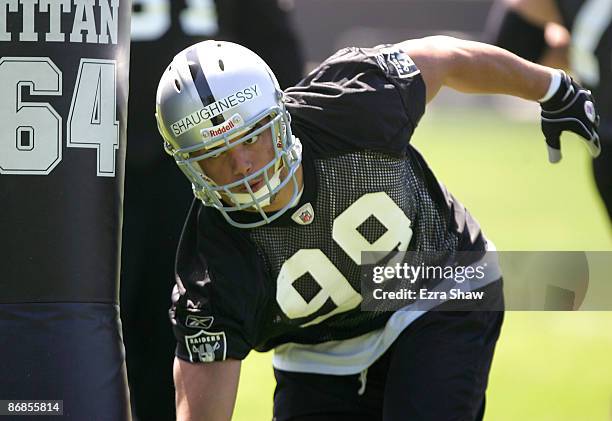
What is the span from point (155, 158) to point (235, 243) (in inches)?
47.4

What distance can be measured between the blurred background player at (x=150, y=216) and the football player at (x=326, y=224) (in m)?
0.74

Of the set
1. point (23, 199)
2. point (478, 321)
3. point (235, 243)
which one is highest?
point (23, 199)

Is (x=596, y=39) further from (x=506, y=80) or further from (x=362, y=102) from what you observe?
(x=362, y=102)

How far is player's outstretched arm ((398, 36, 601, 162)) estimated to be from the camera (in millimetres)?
3393

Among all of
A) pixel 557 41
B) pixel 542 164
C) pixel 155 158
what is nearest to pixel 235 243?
pixel 155 158

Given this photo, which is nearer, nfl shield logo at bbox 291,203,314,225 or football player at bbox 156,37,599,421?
football player at bbox 156,37,599,421

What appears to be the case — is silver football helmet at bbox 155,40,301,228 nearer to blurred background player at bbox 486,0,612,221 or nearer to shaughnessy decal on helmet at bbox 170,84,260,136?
shaughnessy decal on helmet at bbox 170,84,260,136

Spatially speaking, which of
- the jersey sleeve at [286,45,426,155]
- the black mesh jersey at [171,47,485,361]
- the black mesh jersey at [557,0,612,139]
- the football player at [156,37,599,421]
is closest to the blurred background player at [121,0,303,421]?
the football player at [156,37,599,421]

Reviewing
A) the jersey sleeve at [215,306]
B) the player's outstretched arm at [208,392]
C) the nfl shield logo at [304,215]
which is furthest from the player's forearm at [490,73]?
the player's outstretched arm at [208,392]

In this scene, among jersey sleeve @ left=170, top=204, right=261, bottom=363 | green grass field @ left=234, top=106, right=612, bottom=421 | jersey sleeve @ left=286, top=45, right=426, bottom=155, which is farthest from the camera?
green grass field @ left=234, top=106, right=612, bottom=421

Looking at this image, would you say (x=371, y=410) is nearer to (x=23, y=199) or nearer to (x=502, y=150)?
(x=23, y=199)

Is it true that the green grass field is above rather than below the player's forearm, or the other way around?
below

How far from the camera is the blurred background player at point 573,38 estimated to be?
15.3ft

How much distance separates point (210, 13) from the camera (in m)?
4.34
